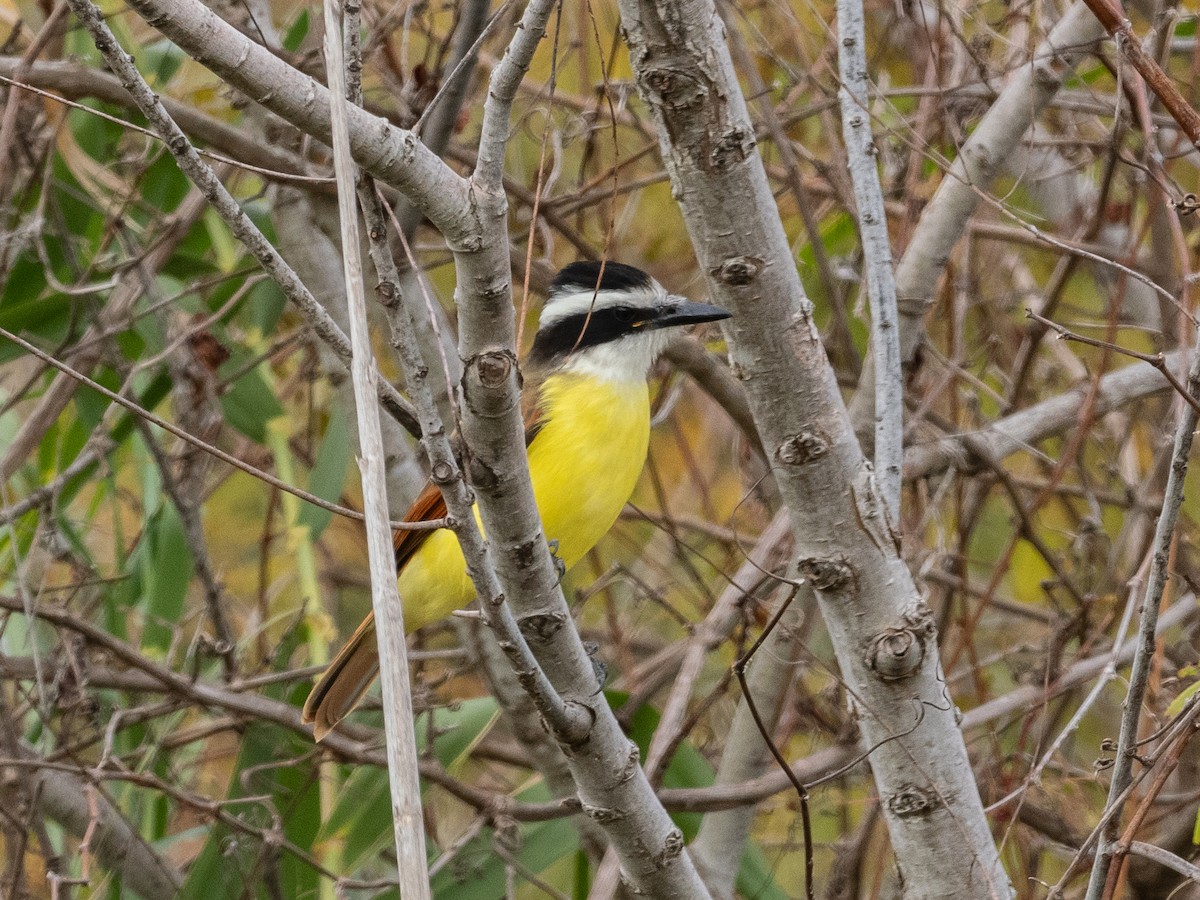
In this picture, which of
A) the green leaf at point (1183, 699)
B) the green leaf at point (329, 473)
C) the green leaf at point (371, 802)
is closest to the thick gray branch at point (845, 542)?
the green leaf at point (1183, 699)

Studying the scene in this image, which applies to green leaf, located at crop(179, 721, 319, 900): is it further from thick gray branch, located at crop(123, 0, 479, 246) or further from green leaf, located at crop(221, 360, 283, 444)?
thick gray branch, located at crop(123, 0, 479, 246)

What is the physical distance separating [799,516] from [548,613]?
523mm

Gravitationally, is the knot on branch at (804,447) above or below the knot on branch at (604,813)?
above

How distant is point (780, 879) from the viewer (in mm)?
4762

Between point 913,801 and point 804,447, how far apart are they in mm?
625

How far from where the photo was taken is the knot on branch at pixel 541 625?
1.97 m

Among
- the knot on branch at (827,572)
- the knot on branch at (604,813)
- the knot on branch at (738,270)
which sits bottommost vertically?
the knot on branch at (604,813)

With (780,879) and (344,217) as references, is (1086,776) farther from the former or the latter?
(344,217)

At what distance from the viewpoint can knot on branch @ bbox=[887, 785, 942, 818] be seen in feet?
7.45

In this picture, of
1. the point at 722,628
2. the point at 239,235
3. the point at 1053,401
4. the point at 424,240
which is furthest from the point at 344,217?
the point at 424,240

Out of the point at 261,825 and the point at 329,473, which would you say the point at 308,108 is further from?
the point at 261,825

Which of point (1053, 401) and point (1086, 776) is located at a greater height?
point (1053, 401)

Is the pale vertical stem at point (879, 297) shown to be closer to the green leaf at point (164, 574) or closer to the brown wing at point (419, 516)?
the brown wing at point (419, 516)

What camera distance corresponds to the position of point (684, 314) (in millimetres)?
3287
